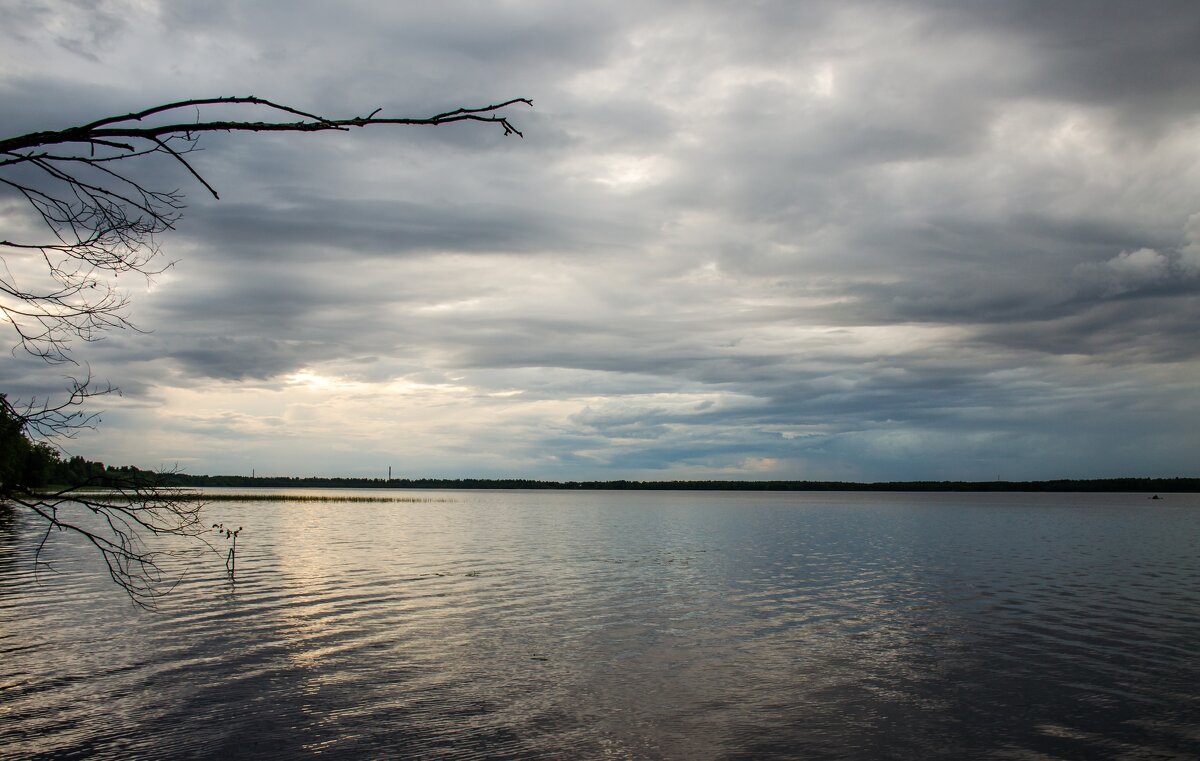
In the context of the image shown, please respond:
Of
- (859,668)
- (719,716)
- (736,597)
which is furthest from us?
(736,597)

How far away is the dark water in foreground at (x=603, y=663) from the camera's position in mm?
17109

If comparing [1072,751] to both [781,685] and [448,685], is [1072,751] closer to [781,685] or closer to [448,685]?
[781,685]

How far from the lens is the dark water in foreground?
56.1ft

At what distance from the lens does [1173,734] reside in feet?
58.0

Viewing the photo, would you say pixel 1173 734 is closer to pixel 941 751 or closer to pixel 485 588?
pixel 941 751

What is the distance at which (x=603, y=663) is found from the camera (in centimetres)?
2406

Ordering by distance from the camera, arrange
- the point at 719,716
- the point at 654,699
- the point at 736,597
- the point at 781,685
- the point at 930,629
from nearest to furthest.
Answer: the point at 719,716, the point at 654,699, the point at 781,685, the point at 930,629, the point at 736,597

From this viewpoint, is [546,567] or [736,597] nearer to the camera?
[736,597]

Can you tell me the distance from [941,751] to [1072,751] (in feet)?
9.26

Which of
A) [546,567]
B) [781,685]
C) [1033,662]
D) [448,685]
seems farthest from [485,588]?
A: [1033,662]

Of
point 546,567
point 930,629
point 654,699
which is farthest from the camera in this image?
point 546,567

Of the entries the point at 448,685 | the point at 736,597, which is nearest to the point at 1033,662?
the point at 736,597

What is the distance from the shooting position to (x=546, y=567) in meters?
50.6

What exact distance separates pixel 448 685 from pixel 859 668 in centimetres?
1247
